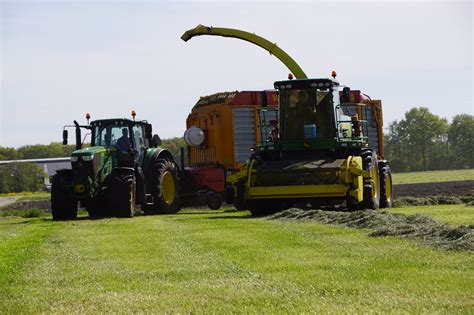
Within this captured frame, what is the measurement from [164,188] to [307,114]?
257 inches

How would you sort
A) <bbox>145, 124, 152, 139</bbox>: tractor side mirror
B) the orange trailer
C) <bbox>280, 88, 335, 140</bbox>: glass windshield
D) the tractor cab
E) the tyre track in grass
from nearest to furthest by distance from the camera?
the tyre track in grass
<bbox>280, 88, 335, 140</bbox>: glass windshield
the tractor cab
<bbox>145, 124, 152, 139</bbox>: tractor side mirror
the orange trailer

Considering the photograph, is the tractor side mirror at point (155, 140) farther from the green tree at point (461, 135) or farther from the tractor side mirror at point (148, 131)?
the green tree at point (461, 135)

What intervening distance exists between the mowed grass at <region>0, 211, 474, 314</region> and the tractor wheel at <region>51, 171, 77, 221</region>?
9909 mm

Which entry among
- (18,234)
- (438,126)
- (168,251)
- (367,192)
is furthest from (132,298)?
(438,126)

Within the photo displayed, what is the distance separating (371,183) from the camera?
24.4 m

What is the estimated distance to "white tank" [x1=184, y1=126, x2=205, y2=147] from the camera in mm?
34125

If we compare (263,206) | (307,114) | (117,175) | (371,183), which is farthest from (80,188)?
(371,183)

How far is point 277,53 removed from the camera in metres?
35.8

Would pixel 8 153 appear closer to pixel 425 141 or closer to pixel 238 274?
pixel 425 141

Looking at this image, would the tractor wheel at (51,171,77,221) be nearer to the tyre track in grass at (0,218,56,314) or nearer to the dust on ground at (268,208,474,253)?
the tyre track in grass at (0,218,56,314)

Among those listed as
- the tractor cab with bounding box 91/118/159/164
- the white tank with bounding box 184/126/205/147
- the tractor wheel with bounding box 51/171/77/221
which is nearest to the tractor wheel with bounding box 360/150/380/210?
the tractor cab with bounding box 91/118/159/164

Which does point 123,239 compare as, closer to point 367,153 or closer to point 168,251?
point 168,251

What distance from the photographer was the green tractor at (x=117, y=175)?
89.0ft

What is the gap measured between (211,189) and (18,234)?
11.6m
